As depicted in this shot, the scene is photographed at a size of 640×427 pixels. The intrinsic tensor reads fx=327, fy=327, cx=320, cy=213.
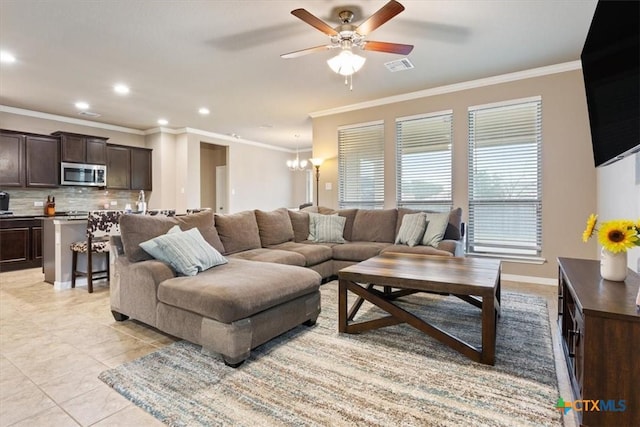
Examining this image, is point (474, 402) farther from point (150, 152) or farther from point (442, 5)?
point (150, 152)

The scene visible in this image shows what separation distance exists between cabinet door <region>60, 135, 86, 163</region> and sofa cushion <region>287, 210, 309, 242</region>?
13.8 feet

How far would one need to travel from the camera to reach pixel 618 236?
5.21 ft

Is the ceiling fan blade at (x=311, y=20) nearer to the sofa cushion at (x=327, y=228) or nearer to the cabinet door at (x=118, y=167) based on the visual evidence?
the sofa cushion at (x=327, y=228)

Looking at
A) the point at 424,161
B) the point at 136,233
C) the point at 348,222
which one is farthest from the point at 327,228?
the point at 136,233

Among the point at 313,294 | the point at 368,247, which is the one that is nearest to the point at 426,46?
the point at 368,247

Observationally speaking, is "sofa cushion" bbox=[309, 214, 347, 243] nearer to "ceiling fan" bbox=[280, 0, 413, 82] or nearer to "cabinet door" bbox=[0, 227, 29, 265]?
"ceiling fan" bbox=[280, 0, 413, 82]

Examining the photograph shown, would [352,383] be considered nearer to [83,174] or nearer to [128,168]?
[83,174]

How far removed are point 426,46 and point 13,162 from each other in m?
6.31

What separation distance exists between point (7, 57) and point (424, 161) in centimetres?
520

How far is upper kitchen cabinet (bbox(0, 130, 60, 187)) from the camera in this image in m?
5.13

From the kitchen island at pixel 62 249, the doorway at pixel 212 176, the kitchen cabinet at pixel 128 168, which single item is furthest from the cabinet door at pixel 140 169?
the kitchen island at pixel 62 249

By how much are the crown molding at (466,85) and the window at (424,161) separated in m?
0.31

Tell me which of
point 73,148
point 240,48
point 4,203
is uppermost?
point 240,48

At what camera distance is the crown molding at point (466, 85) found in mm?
3860
